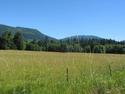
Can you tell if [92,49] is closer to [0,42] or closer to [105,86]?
[105,86]

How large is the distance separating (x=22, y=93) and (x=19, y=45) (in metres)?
94.0

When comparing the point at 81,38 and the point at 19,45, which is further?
the point at 19,45

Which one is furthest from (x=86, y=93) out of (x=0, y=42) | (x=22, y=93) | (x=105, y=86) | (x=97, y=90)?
(x=0, y=42)

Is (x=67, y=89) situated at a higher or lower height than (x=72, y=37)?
lower

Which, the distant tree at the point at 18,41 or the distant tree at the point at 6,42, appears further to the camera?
the distant tree at the point at 18,41

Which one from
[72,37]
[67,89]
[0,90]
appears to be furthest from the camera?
[0,90]

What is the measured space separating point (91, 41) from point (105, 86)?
7.73 ft

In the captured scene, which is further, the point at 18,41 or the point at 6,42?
the point at 18,41

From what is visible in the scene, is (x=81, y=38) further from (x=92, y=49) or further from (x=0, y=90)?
(x=0, y=90)

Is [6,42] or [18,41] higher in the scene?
[18,41]

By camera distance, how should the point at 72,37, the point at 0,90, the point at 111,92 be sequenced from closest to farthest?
1. the point at 111,92
2. the point at 72,37
3. the point at 0,90

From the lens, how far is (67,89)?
7664mm

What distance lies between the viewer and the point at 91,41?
32.6 ft

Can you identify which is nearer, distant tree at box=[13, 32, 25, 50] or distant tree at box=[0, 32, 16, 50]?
distant tree at box=[0, 32, 16, 50]
